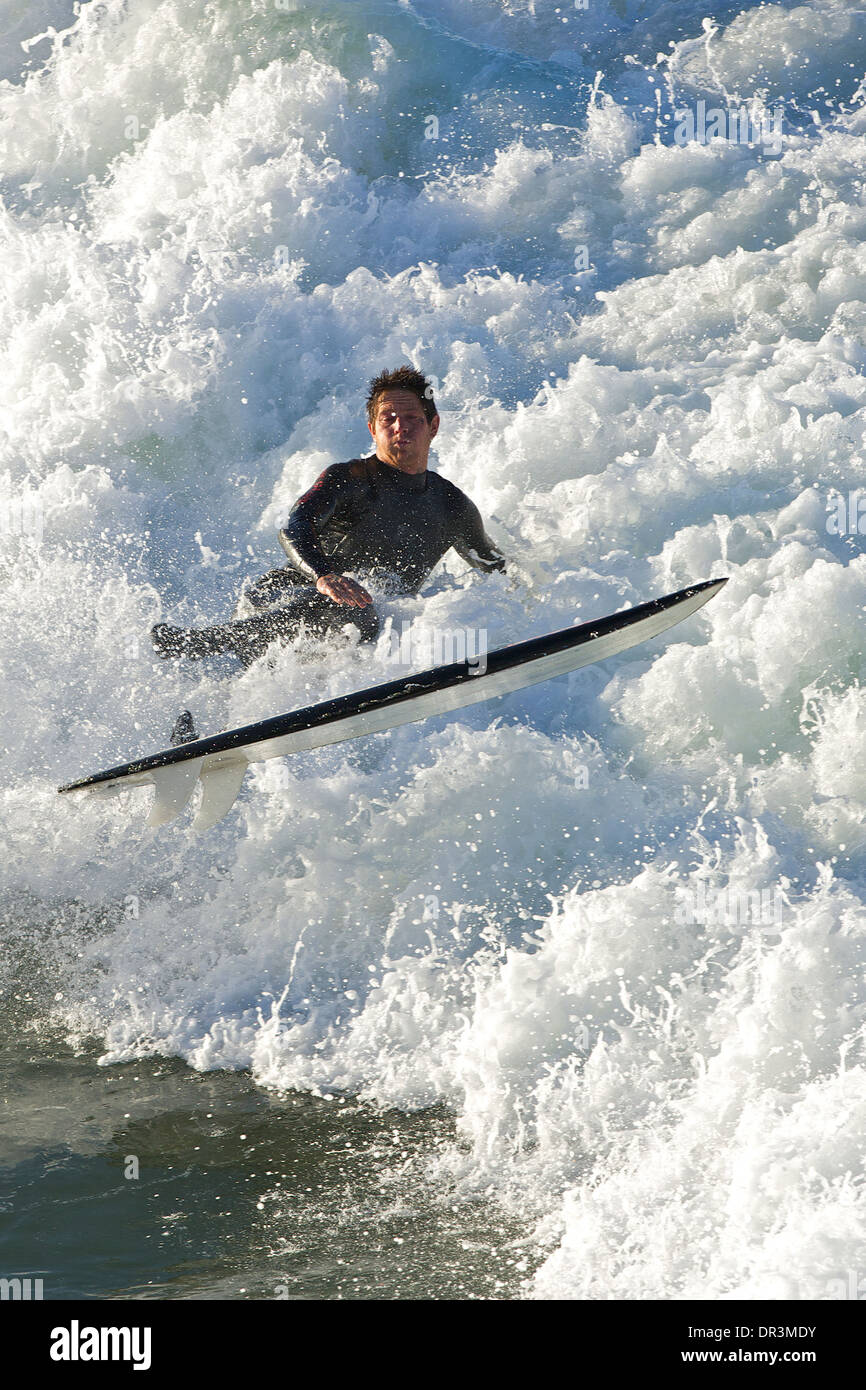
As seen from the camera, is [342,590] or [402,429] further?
[402,429]

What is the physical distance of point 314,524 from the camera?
5.81 metres

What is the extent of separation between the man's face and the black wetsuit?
6 centimetres

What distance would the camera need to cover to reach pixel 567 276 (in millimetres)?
8711

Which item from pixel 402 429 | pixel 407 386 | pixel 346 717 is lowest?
pixel 346 717

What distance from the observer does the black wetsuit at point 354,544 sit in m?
5.82

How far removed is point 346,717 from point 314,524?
4.92 feet

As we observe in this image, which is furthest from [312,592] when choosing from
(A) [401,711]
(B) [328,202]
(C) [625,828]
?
(B) [328,202]

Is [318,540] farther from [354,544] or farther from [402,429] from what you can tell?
[402,429]

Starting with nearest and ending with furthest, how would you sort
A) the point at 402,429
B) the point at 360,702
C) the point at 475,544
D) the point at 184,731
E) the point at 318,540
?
the point at 360,702 < the point at 184,731 < the point at 318,540 < the point at 402,429 < the point at 475,544

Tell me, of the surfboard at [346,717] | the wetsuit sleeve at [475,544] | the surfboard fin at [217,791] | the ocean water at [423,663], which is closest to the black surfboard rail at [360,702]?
the surfboard at [346,717]

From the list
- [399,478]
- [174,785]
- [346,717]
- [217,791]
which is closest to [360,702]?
[346,717]

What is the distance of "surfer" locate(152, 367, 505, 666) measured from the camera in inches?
230

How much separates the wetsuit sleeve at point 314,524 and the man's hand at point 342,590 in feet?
0.28
